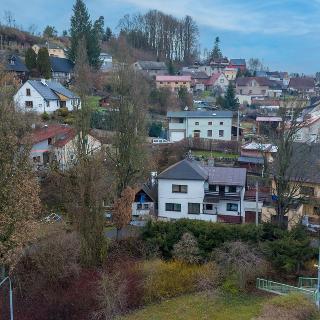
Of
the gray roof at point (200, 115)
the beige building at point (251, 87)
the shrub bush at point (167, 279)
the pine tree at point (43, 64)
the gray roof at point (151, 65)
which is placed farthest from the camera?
the beige building at point (251, 87)

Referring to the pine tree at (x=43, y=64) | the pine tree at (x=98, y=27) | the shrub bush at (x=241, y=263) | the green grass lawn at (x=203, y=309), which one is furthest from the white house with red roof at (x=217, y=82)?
the green grass lawn at (x=203, y=309)

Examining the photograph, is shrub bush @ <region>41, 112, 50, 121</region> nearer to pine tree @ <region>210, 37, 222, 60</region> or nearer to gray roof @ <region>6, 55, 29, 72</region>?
gray roof @ <region>6, 55, 29, 72</region>

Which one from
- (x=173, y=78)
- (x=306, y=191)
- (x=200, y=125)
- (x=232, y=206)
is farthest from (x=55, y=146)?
(x=173, y=78)

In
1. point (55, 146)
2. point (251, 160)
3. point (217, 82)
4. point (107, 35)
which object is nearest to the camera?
point (55, 146)

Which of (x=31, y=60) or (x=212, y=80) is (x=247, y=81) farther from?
(x=31, y=60)

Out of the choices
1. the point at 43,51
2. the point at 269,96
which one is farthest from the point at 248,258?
the point at 269,96

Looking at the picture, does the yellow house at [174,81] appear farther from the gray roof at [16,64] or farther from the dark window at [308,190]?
the dark window at [308,190]
